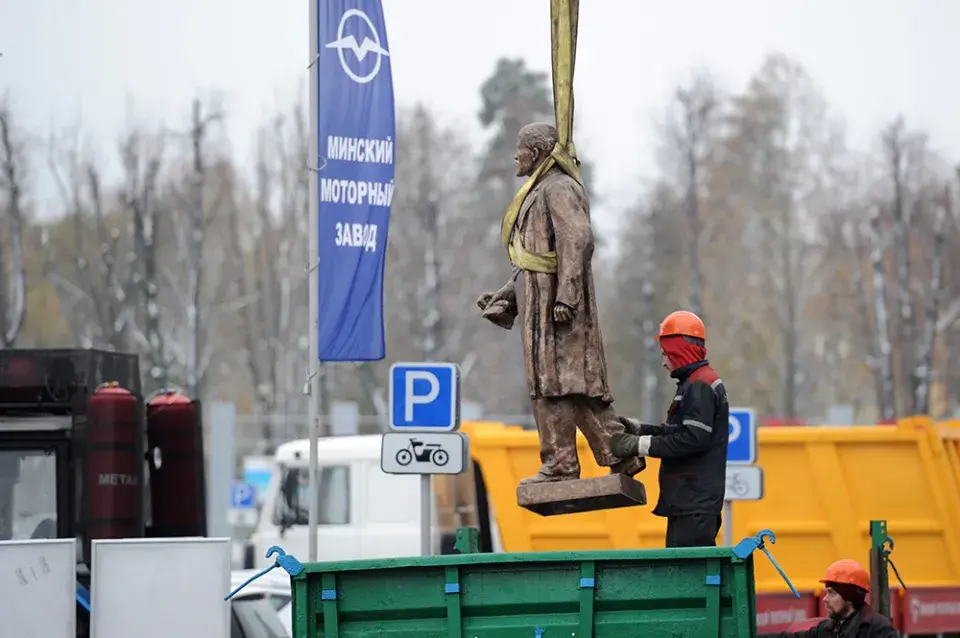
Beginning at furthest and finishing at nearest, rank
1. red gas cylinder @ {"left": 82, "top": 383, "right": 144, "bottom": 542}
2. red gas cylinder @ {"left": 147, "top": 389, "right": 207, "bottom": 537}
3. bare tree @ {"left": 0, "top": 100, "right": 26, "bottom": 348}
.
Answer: bare tree @ {"left": 0, "top": 100, "right": 26, "bottom": 348} → red gas cylinder @ {"left": 147, "top": 389, "right": 207, "bottom": 537} → red gas cylinder @ {"left": 82, "top": 383, "right": 144, "bottom": 542}

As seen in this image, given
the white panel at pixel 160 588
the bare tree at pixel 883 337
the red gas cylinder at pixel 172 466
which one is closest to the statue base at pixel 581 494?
the white panel at pixel 160 588

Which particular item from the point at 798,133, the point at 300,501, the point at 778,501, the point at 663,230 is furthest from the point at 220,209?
the point at 778,501

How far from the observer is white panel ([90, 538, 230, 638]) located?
1043 cm

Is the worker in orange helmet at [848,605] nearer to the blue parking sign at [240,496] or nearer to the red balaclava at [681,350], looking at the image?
the red balaclava at [681,350]

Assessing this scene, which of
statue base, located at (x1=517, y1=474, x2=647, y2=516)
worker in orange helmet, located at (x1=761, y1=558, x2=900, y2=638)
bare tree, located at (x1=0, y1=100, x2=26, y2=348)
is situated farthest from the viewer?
bare tree, located at (x1=0, y1=100, x2=26, y2=348)

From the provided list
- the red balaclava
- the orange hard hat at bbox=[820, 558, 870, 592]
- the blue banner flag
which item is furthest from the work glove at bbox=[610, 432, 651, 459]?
the blue banner flag

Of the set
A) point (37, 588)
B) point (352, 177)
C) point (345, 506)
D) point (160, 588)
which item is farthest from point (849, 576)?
point (345, 506)

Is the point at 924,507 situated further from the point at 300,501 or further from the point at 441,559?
the point at 441,559

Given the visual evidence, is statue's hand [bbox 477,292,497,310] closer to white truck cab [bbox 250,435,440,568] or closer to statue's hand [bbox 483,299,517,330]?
statue's hand [bbox 483,299,517,330]

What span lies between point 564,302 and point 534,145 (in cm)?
94

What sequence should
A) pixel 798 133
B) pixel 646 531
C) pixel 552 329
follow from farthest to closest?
1. pixel 798 133
2. pixel 646 531
3. pixel 552 329

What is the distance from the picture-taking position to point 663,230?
61.0m

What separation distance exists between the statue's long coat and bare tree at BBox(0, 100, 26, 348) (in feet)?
113

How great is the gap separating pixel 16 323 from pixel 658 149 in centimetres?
2226
